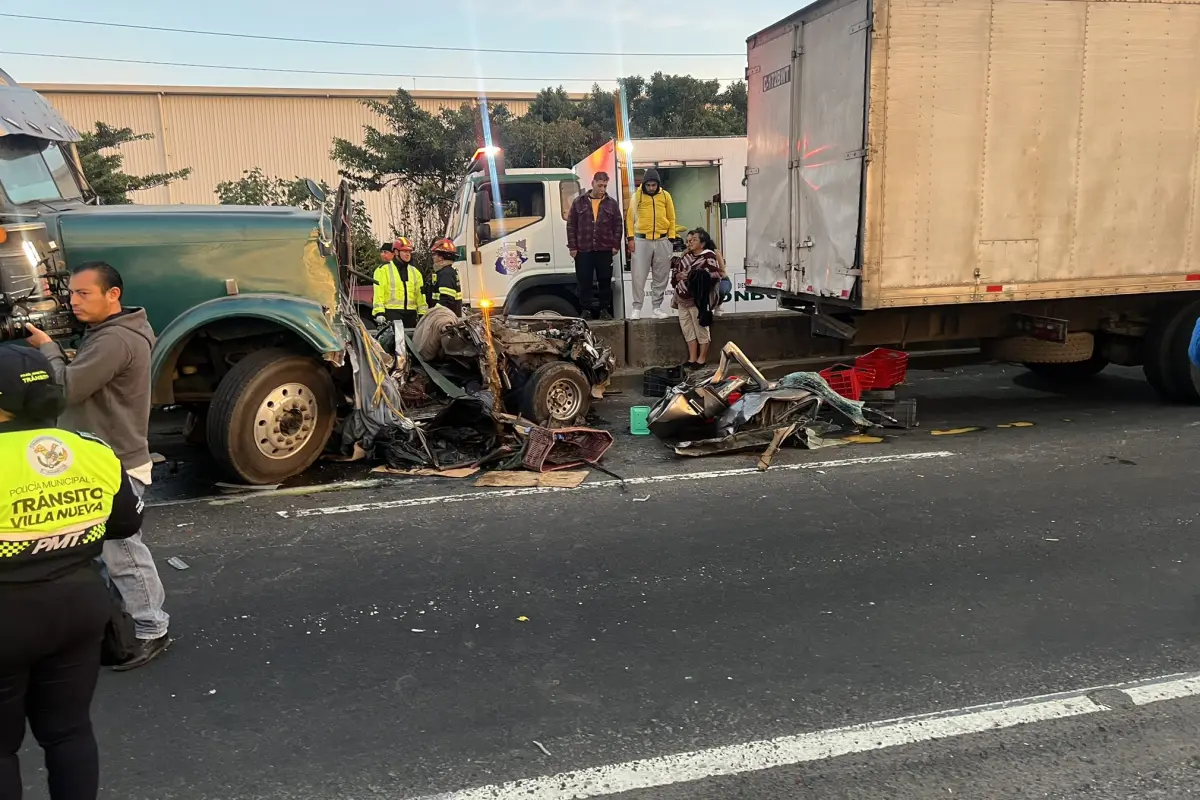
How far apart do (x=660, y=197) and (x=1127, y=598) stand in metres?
8.25

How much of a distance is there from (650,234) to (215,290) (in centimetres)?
653

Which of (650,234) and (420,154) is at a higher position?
(420,154)

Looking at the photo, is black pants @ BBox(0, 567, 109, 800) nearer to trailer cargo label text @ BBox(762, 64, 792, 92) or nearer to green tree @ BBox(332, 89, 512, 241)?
trailer cargo label text @ BBox(762, 64, 792, 92)

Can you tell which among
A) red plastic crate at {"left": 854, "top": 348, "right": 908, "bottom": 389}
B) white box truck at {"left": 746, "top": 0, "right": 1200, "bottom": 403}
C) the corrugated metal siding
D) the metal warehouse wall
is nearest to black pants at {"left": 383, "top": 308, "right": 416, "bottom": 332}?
white box truck at {"left": 746, "top": 0, "right": 1200, "bottom": 403}

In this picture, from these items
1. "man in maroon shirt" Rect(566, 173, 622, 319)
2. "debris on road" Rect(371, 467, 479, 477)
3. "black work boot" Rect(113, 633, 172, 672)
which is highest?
"man in maroon shirt" Rect(566, 173, 622, 319)

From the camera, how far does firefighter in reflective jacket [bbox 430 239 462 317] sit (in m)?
8.77

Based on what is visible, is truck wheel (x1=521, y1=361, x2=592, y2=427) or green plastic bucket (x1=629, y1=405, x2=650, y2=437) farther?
green plastic bucket (x1=629, y1=405, x2=650, y2=437)

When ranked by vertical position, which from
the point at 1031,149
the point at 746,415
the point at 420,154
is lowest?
the point at 746,415

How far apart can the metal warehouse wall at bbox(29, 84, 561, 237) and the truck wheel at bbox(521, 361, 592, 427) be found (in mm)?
26641

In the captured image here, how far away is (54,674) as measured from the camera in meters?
2.27

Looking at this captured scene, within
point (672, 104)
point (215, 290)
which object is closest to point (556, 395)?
point (215, 290)

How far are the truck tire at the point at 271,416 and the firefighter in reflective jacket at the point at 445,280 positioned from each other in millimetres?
2551

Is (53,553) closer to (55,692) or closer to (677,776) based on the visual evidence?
(55,692)

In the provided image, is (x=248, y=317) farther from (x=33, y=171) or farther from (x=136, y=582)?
(x=136, y=582)
